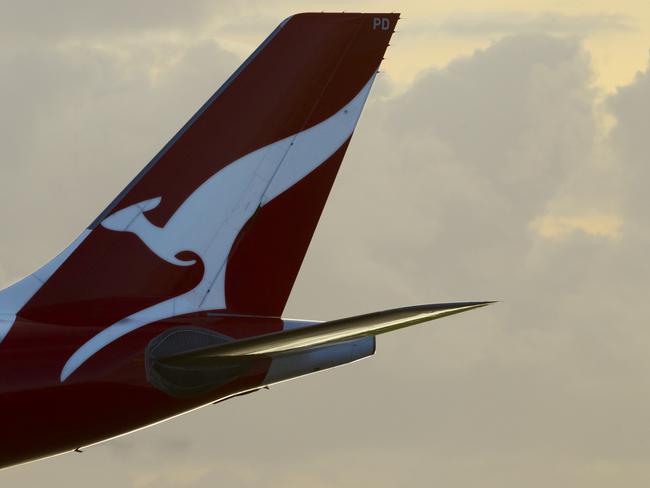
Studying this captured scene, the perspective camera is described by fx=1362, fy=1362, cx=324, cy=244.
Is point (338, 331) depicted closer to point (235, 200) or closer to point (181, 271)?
point (181, 271)

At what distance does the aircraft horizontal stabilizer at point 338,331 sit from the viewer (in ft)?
67.0

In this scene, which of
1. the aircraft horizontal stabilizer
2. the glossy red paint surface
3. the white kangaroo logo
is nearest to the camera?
the aircraft horizontal stabilizer

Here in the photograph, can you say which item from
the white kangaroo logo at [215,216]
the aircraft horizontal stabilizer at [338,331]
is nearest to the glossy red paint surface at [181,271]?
the white kangaroo logo at [215,216]

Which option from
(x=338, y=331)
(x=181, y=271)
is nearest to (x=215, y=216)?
(x=181, y=271)

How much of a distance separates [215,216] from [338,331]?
6.56 meters

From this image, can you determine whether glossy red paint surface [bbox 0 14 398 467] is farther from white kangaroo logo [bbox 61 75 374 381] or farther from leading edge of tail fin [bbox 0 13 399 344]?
white kangaroo logo [bbox 61 75 374 381]

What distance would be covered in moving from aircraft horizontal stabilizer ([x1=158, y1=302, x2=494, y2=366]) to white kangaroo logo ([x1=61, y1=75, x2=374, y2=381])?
296cm

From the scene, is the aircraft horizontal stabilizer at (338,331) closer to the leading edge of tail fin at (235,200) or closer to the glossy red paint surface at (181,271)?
the glossy red paint surface at (181,271)

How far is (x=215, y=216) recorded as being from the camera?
27.2m

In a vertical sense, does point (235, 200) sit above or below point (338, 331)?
above

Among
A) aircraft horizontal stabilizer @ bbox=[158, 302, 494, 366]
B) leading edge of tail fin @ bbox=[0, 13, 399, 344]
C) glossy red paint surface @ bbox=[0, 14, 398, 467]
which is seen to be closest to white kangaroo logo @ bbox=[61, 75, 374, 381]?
leading edge of tail fin @ bbox=[0, 13, 399, 344]

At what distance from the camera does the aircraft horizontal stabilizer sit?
20.4 meters

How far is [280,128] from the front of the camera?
91.8 feet

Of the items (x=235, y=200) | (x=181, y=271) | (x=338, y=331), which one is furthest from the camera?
(x=235, y=200)
